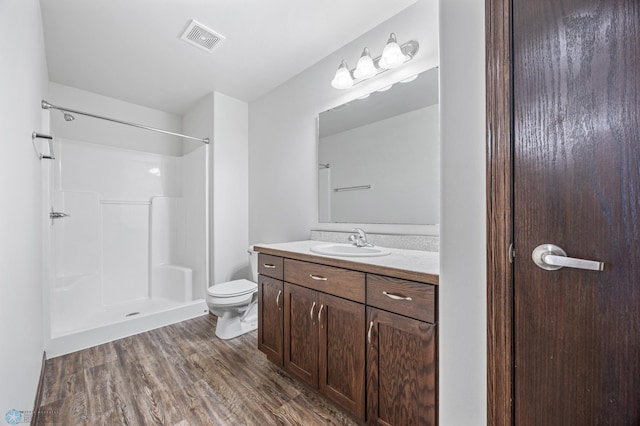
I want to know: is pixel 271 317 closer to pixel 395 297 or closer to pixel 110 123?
pixel 395 297

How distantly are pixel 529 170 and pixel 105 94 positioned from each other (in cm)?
388

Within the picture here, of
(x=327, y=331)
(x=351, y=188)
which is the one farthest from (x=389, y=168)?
(x=327, y=331)

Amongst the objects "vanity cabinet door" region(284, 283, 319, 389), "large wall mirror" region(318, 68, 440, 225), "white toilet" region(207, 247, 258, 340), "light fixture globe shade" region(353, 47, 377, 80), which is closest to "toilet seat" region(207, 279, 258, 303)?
"white toilet" region(207, 247, 258, 340)

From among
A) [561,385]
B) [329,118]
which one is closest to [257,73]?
[329,118]

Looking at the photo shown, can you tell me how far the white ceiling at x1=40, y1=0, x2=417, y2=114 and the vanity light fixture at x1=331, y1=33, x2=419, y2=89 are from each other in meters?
0.25

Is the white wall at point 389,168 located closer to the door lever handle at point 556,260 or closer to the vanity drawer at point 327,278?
the vanity drawer at point 327,278

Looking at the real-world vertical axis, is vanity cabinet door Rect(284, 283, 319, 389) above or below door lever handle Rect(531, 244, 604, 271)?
below

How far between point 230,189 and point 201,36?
147cm

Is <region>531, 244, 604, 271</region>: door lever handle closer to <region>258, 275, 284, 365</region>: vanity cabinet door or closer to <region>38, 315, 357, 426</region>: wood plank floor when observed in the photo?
<region>38, 315, 357, 426</region>: wood plank floor

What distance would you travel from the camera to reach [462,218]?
871mm

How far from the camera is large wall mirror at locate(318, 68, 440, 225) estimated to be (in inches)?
63.2

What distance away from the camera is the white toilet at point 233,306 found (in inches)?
86.0

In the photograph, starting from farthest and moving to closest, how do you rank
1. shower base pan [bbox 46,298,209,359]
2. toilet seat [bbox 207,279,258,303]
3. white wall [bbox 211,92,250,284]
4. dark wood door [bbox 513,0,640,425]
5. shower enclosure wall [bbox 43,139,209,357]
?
white wall [bbox 211,92,250,284]
shower enclosure wall [bbox 43,139,209,357]
toilet seat [bbox 207,279,258,303]
shower base pan [bbox 46,298,209,359]
dark wood door [bbox 513,0,640,425]

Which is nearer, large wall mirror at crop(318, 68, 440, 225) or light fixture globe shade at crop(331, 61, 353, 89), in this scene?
large wall mirror at crop(318, 68, 440, 225)
